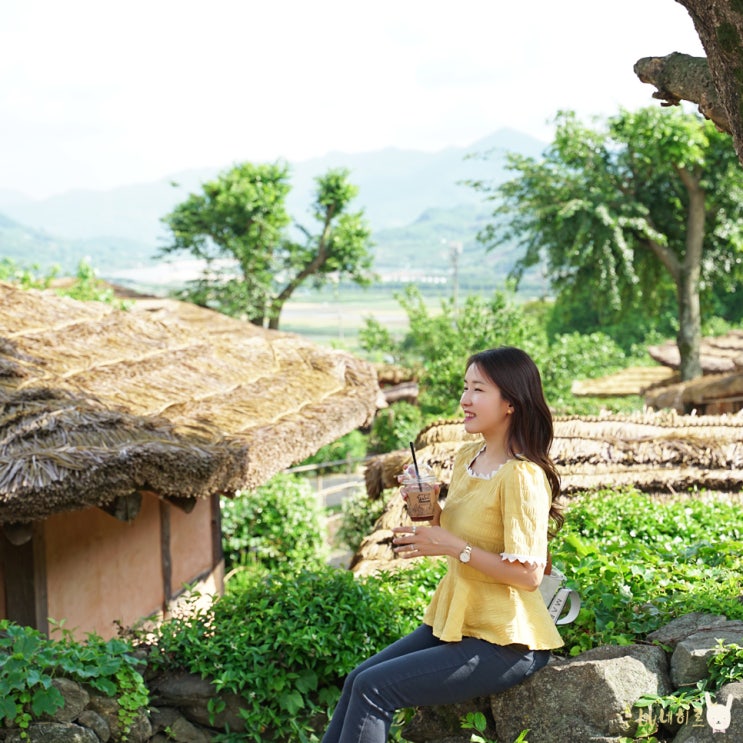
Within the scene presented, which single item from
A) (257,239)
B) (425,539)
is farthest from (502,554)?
(257,239)

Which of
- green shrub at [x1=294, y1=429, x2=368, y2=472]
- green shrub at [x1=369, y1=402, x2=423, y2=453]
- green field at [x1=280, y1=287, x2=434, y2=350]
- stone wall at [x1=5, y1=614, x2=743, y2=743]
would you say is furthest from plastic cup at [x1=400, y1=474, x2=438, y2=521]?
green field at [x1=280, y1=287, x2=434, y2=350]

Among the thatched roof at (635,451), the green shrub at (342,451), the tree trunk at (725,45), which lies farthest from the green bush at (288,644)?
the green shrub at (342,451)

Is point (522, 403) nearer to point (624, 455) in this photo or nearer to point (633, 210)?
point (624, 455)

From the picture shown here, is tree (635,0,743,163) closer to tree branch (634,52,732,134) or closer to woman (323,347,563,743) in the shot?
tree branch (634,52,732,134)

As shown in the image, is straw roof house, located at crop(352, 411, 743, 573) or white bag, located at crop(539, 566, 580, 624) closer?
white bag, located at crop(539, 566, 580, 624)

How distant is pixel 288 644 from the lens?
425cm

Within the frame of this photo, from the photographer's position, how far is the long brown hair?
3.26 meters

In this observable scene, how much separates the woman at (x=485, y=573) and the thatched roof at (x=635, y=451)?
3.25 m

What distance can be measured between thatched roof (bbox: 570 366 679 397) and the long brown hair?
58.2ft

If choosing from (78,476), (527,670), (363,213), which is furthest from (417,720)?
(363,213)

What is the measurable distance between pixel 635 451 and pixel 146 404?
3598 mm

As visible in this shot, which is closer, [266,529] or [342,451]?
[266,529]

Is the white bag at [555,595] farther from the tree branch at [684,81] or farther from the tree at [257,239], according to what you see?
the tree at [257,239]

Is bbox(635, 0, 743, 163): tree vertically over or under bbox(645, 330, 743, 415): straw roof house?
over
